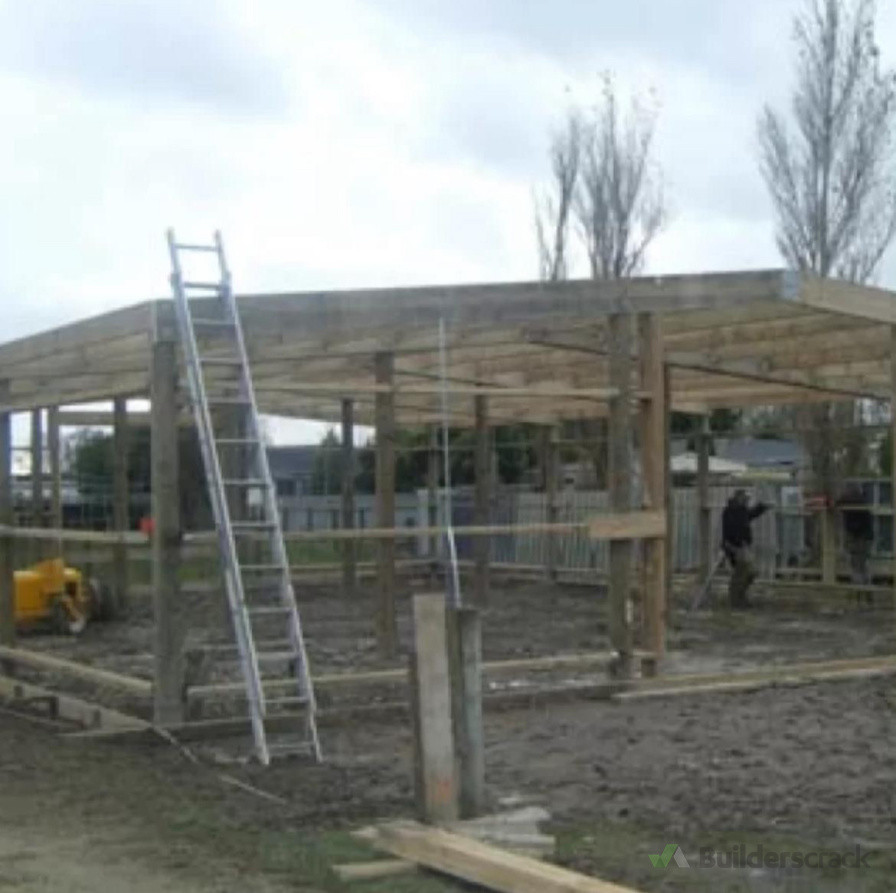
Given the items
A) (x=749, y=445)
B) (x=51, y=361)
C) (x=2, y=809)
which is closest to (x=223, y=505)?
(x=2, y=809)

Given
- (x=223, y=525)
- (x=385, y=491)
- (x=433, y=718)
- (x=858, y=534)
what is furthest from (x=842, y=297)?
(x=858, y=534)

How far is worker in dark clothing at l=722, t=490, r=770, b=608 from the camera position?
23312mm

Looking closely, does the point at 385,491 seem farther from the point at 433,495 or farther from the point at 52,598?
the point at 433,495

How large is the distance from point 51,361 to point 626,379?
532 centimetres

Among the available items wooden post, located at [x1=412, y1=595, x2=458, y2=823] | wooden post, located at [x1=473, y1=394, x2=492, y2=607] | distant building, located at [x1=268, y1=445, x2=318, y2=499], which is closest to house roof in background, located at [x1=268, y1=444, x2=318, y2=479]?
distant building, located at [x1=268, y1=445, x2=318, y2=499]

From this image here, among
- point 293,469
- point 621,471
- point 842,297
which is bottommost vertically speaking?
point 621,471

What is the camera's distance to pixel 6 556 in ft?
53.2

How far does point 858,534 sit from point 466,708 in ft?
58.8

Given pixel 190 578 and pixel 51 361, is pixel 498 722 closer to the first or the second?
pixel 51 361

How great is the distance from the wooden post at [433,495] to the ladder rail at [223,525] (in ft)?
49.0

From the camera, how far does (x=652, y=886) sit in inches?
275

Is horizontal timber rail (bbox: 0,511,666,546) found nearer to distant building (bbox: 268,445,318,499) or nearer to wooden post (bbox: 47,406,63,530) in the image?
wooden post (bbox: 47,406,63,530)

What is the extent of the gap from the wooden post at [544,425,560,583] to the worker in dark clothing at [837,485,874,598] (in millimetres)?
5176

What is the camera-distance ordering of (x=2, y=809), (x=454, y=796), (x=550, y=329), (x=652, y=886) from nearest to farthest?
(x=652, y=886), (x=454, y=796), (x=2, y=809), (x=550, y=329)
